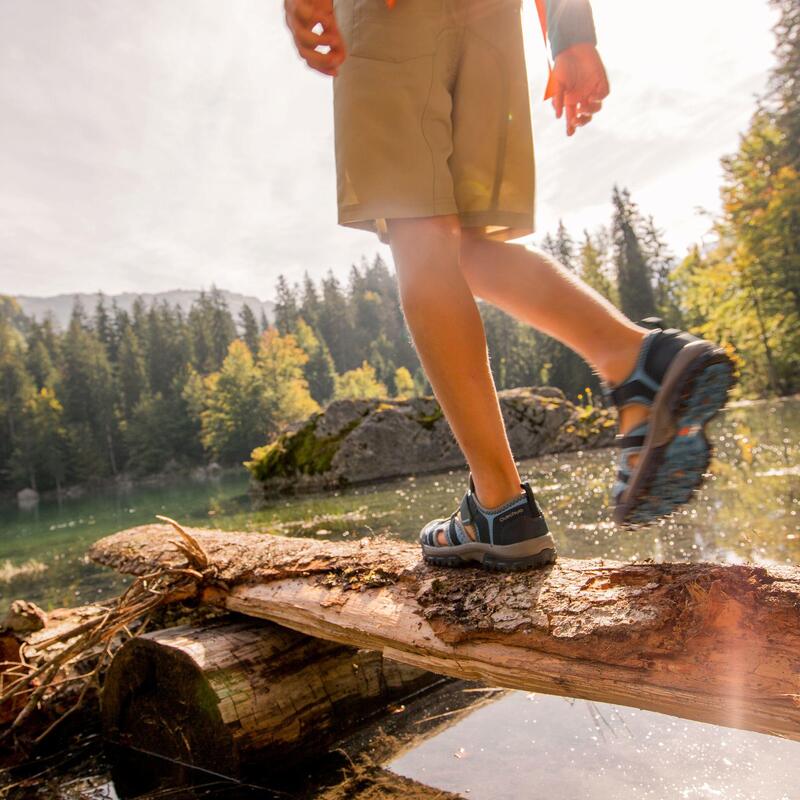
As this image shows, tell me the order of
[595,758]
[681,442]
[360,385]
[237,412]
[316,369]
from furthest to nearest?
[316,369], [360,385], [237,412], [595,758], [681,442]

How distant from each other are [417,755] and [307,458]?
38.3 ft

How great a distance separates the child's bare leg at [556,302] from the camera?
143cm

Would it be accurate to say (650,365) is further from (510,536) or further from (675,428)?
(510,536)

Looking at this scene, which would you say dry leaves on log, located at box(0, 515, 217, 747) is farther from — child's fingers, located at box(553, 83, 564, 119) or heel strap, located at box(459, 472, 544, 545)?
child's fingers, located at box(553, 83, 564, 119)

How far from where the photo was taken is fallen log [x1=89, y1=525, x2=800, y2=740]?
3.15 feet

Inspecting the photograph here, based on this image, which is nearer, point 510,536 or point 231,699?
point 510,536

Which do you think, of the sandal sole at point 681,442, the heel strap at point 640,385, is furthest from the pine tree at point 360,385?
the sandal sole at point 681,442

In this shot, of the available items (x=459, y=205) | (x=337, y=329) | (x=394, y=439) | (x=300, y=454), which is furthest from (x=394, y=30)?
(x=337, y=329)

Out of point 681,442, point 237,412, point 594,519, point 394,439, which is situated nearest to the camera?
point 681,442

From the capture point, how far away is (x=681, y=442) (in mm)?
1291

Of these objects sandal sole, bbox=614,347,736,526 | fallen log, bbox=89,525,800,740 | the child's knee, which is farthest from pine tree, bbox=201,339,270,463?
sandal sole, bbox=614,347,736,526

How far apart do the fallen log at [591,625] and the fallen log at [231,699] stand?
20cm

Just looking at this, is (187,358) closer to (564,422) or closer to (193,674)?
(564,422)

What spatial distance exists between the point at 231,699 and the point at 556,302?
1466 millimetres
